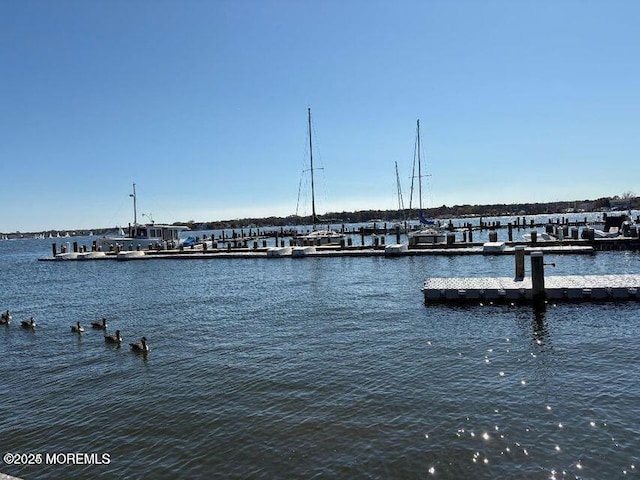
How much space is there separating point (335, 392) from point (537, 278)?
48.4ft

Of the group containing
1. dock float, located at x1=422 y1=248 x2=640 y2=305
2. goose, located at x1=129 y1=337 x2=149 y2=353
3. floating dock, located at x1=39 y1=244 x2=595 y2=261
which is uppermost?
floating dock, located at x1=39 y1=244 x2=595 y2=261

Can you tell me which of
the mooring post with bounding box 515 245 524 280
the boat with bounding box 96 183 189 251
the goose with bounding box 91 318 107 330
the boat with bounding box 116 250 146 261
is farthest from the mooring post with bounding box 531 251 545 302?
the boat with bounding box 96 183 189 251

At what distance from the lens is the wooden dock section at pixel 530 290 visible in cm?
2275

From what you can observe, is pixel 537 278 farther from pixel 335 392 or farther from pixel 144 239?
pixel 144 239

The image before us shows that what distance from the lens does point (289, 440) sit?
35.2ft

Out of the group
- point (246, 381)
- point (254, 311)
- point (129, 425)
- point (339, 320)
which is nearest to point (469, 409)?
point (246, 381)

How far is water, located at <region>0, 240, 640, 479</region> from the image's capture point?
988 cm

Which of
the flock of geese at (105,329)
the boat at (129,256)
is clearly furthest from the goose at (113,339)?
the boat at (129,256)

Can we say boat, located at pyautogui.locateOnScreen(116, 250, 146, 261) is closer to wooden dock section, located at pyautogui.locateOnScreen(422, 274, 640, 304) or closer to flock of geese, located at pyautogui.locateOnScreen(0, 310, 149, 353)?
flock of geese, located at pyautogui.locateOnScreen(0, 310, 149, 353)

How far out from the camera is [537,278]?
2353 centimetres

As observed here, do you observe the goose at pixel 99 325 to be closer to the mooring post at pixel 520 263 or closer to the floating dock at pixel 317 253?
the mooring post at pixel 520 263

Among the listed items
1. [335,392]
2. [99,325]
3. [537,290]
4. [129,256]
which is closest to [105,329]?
[99,325]

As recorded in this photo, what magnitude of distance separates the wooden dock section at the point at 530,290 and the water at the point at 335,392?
41.4 inches

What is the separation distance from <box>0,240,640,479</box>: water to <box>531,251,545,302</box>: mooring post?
2.05 metres
